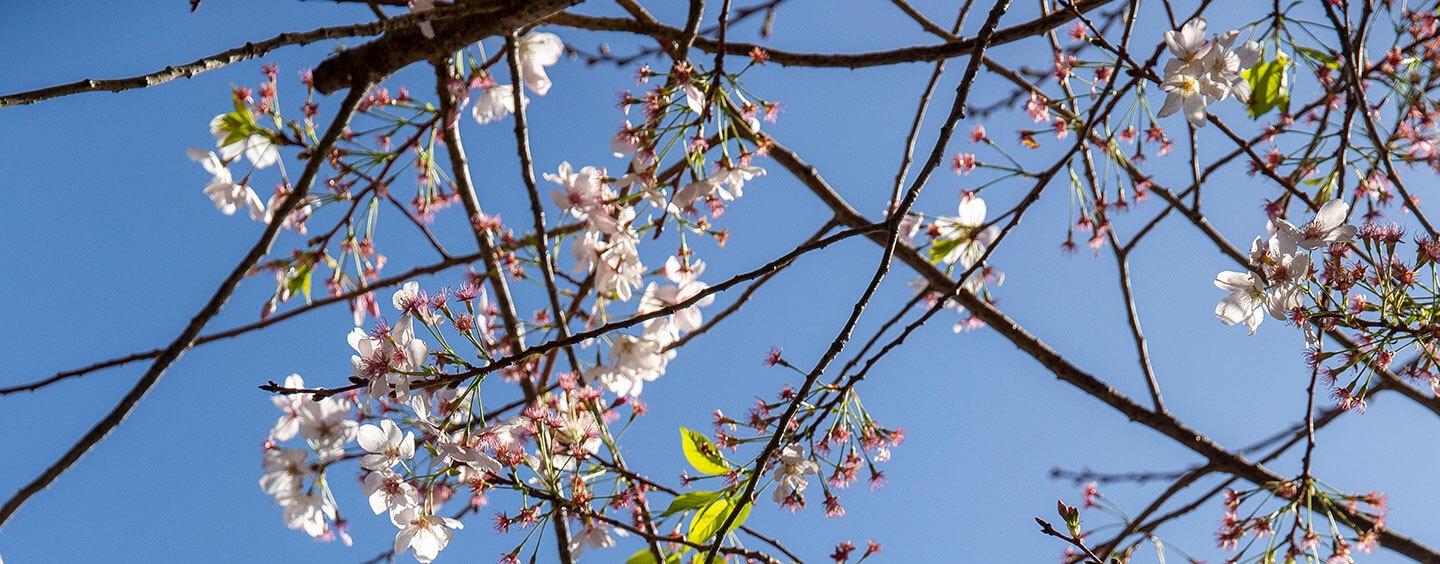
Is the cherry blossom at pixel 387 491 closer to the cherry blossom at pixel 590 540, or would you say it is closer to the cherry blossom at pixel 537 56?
the cherry blossom at pixel 590 540

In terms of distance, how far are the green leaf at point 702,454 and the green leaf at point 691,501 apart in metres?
0.08

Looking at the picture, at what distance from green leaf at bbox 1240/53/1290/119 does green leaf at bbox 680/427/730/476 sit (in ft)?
4.20

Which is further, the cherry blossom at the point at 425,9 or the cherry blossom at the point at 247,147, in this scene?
the cherry blossom at the point at 247,147

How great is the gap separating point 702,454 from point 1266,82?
53.2 inches

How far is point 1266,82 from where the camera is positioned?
6.09 feet

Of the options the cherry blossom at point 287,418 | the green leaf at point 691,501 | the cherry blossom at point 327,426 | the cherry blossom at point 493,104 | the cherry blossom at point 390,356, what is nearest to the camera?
the cherry blossom at point 390,356

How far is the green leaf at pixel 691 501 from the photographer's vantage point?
1470 mm

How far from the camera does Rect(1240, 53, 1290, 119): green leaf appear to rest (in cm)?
185

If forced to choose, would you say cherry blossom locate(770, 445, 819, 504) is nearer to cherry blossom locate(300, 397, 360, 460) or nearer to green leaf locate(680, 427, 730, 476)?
green leaf locate(680, 427, 730, 476)

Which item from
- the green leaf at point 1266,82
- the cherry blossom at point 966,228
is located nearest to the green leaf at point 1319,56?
the green leaf at point 1266,82

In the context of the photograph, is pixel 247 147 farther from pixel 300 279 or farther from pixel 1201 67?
pixel 1201 67

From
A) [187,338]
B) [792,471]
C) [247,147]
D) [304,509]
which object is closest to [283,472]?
[304,509]

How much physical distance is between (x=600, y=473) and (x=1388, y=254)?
3.96 ft

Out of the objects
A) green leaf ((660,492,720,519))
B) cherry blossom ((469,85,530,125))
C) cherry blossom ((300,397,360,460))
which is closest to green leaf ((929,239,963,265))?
green leaf ((660,492,720,519))
